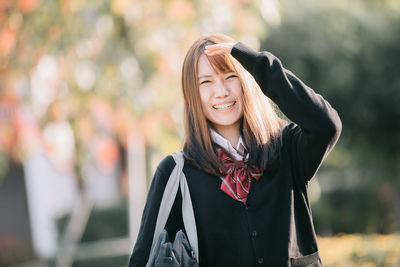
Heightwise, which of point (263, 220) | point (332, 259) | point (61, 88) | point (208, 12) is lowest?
point (332, 259)

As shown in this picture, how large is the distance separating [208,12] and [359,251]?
280 centimetres

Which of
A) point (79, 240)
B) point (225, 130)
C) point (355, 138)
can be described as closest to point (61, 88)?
point (225, 130)

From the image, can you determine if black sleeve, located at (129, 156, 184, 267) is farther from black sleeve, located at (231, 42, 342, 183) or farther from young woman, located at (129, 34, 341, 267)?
black sleeve, located at (231, 42, 342, 183)

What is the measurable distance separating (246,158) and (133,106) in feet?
10.2

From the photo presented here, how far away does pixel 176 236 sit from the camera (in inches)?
91.0

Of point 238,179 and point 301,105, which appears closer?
Result: point 301,105

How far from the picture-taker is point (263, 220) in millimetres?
2318

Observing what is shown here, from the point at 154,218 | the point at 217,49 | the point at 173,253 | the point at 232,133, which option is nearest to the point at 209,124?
the point at 232,133

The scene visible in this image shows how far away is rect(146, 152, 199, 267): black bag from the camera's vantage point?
2262mm

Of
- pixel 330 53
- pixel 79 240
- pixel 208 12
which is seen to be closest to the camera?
pixel 208 12

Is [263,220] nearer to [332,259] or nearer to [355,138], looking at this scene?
[332,259]

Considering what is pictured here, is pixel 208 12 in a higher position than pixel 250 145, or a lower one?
higher

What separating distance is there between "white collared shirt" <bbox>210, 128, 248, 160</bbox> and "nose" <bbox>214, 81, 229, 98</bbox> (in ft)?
0.58

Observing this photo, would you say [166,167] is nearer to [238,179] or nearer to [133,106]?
[238,179]
